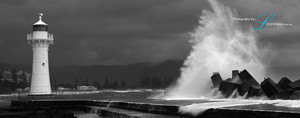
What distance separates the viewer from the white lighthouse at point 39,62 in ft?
122

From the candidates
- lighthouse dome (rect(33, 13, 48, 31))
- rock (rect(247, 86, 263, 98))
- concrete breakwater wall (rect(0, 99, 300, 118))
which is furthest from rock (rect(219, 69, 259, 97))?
lighthouse dome (rect(33, 13, 48, 31))

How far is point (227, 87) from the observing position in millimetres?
19375

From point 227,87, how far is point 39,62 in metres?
22.6

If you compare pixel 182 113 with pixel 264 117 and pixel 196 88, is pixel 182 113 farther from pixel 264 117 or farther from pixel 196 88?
pixel 196 88

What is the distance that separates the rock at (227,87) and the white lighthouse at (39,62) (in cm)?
2164

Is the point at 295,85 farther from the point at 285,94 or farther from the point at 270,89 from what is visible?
the point at 270,89

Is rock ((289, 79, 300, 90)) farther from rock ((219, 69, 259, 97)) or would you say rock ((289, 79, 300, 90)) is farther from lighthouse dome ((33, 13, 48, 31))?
lighthouse dome ((33, 13, 48, 31))

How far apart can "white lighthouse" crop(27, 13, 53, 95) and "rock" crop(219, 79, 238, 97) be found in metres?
21.6

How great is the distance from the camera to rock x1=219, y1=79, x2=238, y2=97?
62.5 ft

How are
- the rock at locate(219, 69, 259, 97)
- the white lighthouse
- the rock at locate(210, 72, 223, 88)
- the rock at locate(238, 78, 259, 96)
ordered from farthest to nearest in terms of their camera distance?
the white lighthouse → the rock at locate(210, 72, 223, 88) → the rock at locate(219, 69, 259, 97) → the rock at locate(238, 78, 259, 96)

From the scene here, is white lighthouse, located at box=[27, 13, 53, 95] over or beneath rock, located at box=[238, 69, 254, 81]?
over

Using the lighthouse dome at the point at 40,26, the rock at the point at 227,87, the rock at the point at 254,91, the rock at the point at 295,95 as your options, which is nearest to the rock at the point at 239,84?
the rock at the point at 227,87

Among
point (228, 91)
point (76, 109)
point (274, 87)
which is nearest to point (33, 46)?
point (76, 109)

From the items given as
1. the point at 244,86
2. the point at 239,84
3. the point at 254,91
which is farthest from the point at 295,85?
the point at 239,84
